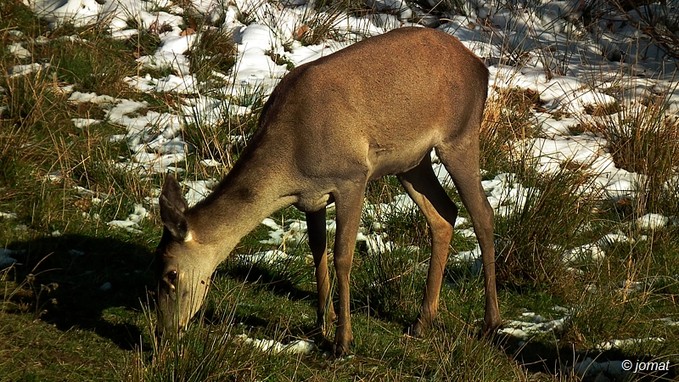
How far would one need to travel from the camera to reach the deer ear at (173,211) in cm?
614

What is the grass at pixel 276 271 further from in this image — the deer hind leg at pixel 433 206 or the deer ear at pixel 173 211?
the deer ear at pixel 173 211

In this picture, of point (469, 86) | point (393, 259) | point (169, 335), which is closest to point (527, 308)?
point (393, 259)

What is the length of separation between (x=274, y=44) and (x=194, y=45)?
1004 mm

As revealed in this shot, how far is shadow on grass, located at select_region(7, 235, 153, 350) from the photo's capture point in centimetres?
670

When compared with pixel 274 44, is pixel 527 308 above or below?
below

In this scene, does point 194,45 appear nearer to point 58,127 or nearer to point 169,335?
point 58,127

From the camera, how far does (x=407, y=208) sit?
859 cm

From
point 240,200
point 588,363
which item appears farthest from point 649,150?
point 240,200

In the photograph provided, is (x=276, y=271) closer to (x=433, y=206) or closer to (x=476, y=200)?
(x=433, y=206)

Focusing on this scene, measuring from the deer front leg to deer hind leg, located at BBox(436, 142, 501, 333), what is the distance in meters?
0.84

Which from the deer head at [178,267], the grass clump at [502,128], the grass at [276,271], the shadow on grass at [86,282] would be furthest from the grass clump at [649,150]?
the shadow on grass at [86,282]

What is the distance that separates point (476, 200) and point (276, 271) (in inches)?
61.6

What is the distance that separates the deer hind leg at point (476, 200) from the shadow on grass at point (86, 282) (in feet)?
7.36

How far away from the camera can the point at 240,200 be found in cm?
644
